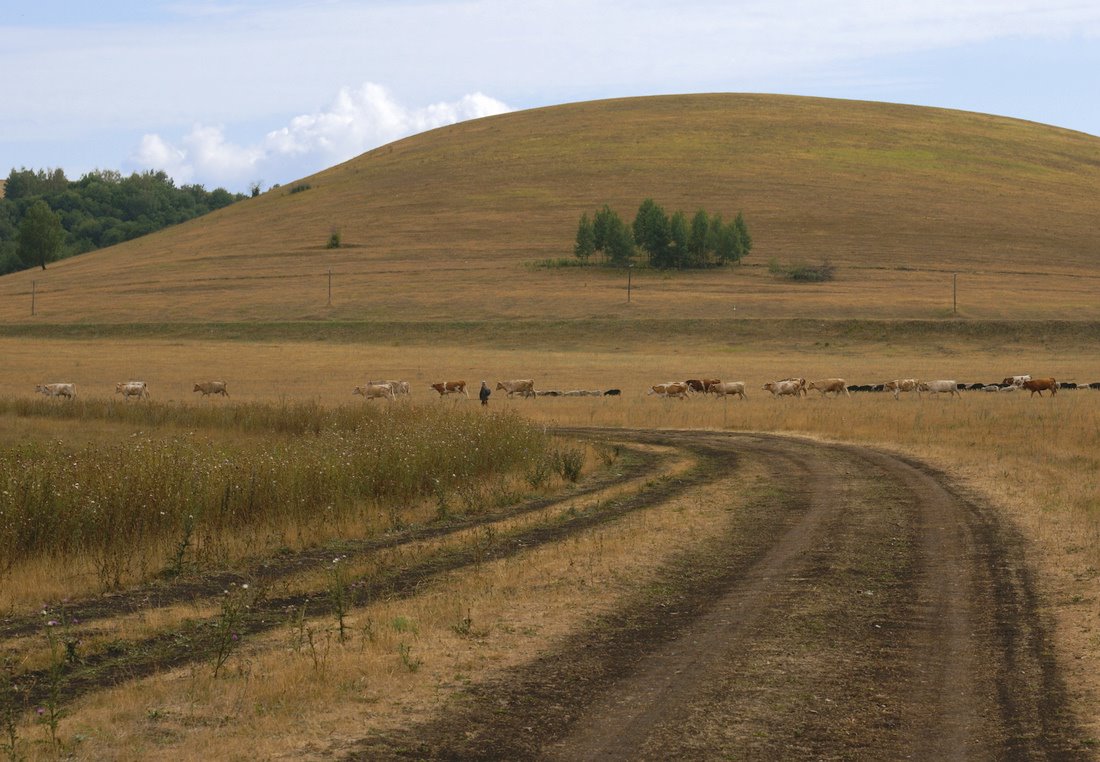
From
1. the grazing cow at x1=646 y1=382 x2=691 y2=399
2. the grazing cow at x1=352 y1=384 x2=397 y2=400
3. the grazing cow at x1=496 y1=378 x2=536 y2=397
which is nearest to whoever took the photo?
the grazing cow at x1=352 y1=384 x2=397 y2=400

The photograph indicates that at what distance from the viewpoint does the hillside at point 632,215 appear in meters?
89.1

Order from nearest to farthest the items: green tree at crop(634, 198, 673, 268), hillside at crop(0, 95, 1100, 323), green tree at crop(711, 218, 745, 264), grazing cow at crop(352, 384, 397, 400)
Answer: grazing cow at crop(352, 384, 397, 400) < hillside at crop(0, 95, 1100, 323) < green tree at crop(711, 218, 745, 264) < green tree at crop(634, 198, 673, 268)

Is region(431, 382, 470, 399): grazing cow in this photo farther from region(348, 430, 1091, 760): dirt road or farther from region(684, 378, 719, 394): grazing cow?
region(348, 430, 1091, 760): dirt road

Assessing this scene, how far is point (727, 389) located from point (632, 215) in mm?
73463

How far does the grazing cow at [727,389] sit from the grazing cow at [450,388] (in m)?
10.2

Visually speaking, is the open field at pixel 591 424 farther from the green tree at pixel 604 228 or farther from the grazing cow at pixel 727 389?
the green tree at pixel 604 228

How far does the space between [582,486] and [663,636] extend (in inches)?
431

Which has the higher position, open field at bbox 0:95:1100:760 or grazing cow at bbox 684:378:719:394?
open field at bbox 0:95:1100:760

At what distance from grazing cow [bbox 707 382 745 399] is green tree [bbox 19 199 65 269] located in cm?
11025

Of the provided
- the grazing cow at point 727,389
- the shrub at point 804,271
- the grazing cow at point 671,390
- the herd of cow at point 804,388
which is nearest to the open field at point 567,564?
the grazing cow at point 727,389

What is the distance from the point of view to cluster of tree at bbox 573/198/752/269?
10681 centimetres

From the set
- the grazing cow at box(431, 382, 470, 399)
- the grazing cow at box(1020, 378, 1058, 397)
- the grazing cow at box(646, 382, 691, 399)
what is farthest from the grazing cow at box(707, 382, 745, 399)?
the grazing cow at box(1020, 378, 1058, 397)

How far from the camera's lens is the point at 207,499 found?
15.9 meters

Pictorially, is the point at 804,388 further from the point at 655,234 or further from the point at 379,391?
the point at 655,234
